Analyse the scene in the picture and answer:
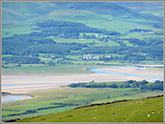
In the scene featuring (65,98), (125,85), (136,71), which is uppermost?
(136,71)

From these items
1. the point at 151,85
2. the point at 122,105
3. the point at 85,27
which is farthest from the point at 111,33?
the point at 122,105

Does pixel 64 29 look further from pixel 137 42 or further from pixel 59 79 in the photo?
pixel 59 79

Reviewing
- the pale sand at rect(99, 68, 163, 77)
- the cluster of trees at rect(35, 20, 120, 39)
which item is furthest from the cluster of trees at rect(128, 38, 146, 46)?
the pale sand at rect(99, 68, 163, 77)

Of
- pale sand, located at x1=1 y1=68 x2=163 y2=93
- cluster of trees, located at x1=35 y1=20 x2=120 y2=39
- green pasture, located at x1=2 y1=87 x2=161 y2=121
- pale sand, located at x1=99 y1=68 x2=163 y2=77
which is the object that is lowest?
green pasture, located at x1=2 y1=87 x2=161 y2=121

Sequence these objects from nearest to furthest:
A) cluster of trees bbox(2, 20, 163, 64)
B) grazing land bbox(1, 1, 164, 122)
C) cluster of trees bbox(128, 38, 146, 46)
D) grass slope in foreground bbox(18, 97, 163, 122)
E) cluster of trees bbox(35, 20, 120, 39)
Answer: grass slope in foreground bbox(18, 97, 163, 122), grazing land bbox(1, 1, 164, 122), cluster of trees bbox(2, 20, 163, 64), cluster of trees bbox(128, 38, 146, 46), cluster of trees bbox(35, 20, 120, 39)

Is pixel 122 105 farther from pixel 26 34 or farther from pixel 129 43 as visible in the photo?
pixel 26 34

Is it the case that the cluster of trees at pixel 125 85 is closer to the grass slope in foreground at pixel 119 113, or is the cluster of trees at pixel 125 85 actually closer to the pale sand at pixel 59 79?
the pale sand at pixel 59 79

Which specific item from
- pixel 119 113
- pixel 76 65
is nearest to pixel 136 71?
pixel 76 65

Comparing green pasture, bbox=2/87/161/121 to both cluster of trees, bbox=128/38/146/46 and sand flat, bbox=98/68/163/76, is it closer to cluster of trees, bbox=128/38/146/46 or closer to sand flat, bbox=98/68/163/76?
sand flat, bbox=98/68/163/76
